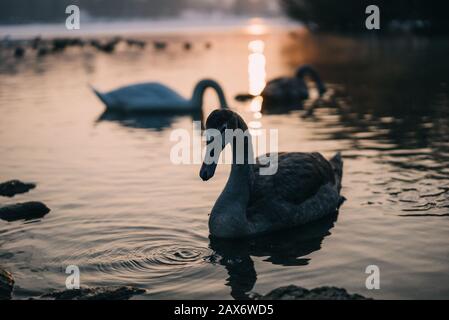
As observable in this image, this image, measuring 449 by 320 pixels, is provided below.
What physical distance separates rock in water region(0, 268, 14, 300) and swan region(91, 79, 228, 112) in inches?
562

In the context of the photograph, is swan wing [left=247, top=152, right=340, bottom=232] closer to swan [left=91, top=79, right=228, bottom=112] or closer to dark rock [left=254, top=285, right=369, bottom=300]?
dark rock [left=254, top=285, right=369, bottom=300]

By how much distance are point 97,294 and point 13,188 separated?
18.7ft

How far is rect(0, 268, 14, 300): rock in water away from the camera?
7508 mm

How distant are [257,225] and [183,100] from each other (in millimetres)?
12943

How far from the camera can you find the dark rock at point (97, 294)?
7.21 metres

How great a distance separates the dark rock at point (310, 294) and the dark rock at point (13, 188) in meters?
6.68

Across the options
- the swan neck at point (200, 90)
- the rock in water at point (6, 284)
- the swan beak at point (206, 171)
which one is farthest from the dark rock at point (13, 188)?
the swan neck at point (200, 90)

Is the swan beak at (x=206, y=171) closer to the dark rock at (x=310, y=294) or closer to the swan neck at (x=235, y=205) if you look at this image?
the swan neck at (x=235, y=205)

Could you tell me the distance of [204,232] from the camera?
32.1ft

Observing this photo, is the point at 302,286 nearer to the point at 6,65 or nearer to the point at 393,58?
the point at 393,58

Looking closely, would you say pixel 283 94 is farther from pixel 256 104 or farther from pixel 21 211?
pixel 21 211

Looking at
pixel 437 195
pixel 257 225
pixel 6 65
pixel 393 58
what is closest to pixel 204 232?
pixel 257 225

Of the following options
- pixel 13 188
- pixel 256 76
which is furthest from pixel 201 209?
pixel 256 76

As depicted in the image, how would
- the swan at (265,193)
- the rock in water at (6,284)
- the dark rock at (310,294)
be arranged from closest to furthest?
the dark rock at (310,294) → the rock in water at (6,284) → the swan at (265,193)
